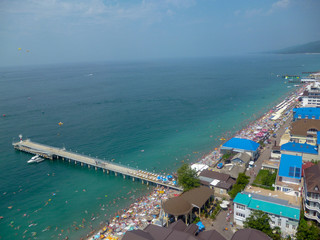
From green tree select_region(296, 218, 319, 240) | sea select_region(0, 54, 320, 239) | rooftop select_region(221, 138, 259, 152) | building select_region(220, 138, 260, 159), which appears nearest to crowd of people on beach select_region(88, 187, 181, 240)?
A: sea select_region(0, 54, 320, 239)

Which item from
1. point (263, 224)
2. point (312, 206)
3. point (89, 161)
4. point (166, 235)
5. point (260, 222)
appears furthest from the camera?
point (89, 161)

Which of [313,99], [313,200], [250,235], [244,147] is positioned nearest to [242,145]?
[244,147]

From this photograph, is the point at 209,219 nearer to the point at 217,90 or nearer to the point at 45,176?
the point at 45,176

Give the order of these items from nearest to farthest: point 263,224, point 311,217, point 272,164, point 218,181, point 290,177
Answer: point 263,224, point 311,217, point 290,177, point 218,181, point 272,164

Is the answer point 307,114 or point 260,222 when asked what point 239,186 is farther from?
point 307,114

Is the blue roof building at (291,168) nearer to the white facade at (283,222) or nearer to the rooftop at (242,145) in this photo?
the white facade at (283,222)

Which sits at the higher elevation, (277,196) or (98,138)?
(277,196)

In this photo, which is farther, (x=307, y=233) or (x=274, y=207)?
(x=274, y=207)
